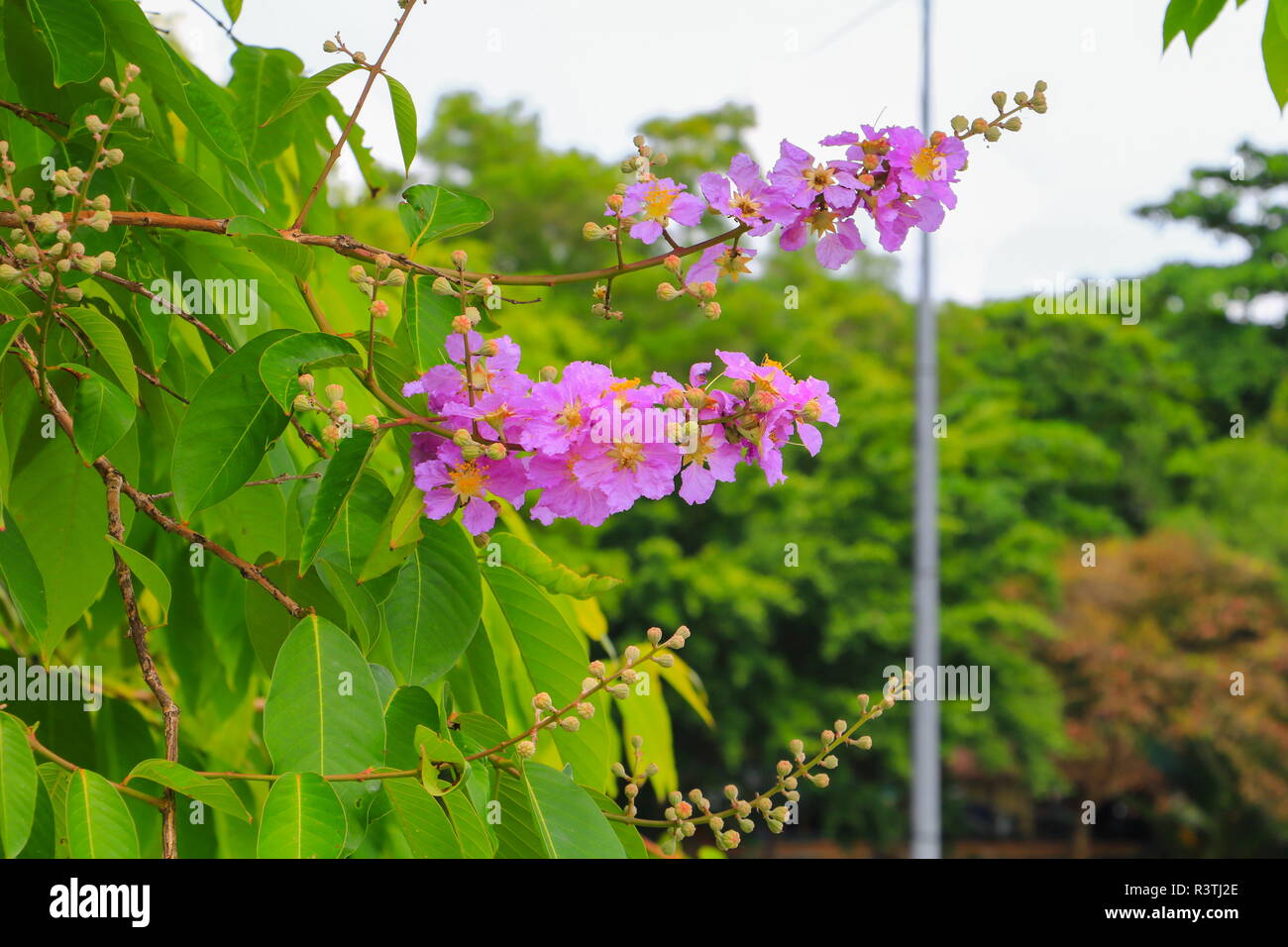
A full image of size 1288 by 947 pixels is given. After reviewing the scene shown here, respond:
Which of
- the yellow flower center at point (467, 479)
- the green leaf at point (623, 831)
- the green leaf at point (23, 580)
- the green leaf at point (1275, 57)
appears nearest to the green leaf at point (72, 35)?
the green leaf at point (23, 580)

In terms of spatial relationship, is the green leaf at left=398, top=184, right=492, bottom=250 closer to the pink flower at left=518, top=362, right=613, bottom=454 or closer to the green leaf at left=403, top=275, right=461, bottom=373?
the green leaf at left=403, top=275, right=461, bottom=373

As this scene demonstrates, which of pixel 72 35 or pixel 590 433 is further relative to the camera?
pixel 72 35

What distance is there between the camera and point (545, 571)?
1090 millimetres

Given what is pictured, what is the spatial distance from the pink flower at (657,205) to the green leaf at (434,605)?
0.99 ft

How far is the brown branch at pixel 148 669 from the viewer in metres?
0.94

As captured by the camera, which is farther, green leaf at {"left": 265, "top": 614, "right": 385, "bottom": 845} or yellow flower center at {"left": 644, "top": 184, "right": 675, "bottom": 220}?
A: yellow flower center at {"left": 644, "top": 184, "right": 675, "bottom": 220}

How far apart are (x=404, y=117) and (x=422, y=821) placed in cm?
63

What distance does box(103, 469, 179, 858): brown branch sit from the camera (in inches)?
37.1

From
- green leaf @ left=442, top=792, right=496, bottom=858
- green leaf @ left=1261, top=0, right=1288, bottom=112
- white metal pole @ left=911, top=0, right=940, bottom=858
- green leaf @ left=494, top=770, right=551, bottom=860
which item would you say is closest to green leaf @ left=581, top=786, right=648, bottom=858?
green leaf @ left=494, top=770, right=551, bottom=860

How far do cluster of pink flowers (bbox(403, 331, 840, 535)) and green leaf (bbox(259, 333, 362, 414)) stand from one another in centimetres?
6

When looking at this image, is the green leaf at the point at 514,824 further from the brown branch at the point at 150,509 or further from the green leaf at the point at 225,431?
the green leaf at the point at 225,431

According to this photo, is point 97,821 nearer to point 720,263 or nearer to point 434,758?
point 434,758

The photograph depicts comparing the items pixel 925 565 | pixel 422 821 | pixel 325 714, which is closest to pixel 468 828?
pixel 422 821
